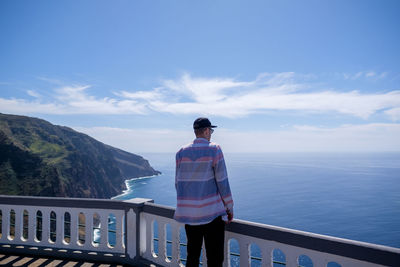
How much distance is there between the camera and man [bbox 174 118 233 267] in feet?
8.64

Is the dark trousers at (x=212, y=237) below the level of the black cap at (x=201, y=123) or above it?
below

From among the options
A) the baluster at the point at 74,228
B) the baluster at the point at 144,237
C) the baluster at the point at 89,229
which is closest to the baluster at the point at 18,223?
the baluster at the point at 74,228

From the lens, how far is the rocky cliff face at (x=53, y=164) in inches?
2589

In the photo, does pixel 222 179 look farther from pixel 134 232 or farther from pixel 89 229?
pixel 89 229

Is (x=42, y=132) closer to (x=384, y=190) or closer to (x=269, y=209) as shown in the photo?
(x=269, y=209)

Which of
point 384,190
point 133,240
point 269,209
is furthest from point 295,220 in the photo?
point 133,240

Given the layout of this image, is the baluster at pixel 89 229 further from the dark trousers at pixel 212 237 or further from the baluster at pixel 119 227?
the dark trousers at pixel 212 237

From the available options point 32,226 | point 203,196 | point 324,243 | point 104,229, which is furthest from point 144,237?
point 324,243

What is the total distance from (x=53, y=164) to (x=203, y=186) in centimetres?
11027

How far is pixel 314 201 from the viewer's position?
85.7 meters

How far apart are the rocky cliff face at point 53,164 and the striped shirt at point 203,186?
68.2m

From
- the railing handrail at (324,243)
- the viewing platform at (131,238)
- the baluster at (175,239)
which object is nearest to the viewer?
the railing handrail at (324,243)

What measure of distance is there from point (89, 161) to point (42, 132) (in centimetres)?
2844

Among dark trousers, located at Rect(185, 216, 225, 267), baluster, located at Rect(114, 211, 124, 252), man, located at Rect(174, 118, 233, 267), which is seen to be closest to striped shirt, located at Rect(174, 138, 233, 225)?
man, located at Rect(174, 118, 233, 267)
